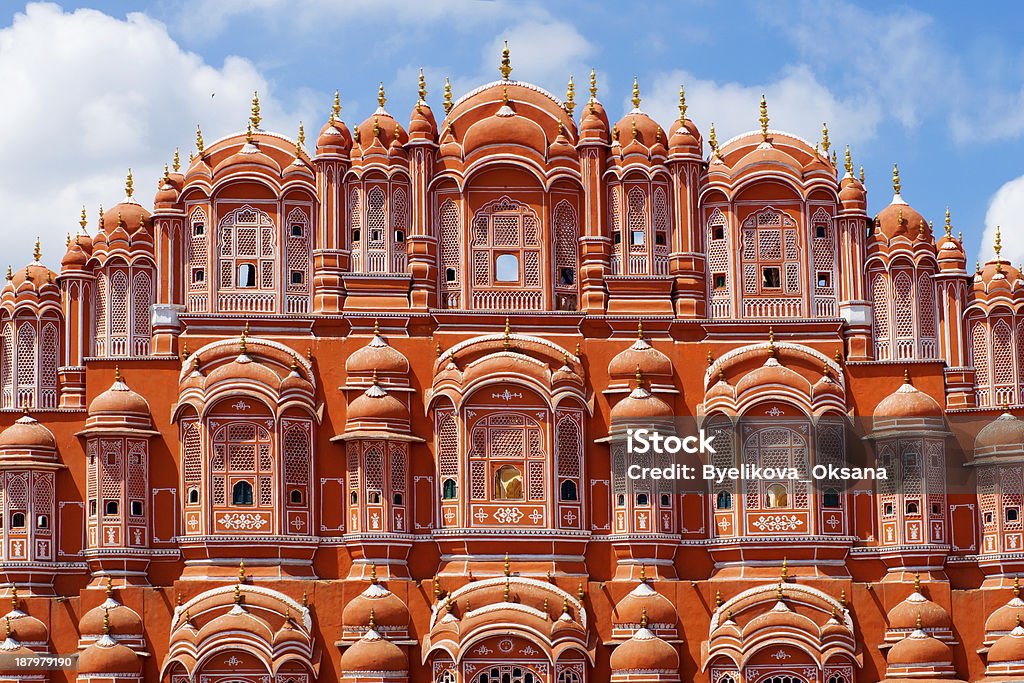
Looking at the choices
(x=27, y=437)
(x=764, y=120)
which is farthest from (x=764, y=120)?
(x=27, y=437)

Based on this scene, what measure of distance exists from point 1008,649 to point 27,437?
19.6 metres

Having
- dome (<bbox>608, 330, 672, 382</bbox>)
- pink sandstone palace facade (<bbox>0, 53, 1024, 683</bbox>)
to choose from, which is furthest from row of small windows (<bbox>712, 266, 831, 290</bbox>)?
dome (<bbox>608, 330, 672, 382</bbox>)

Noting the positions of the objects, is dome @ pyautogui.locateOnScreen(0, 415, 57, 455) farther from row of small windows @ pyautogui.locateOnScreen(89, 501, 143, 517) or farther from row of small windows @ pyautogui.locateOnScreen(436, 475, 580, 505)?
row of small windows @ pyautogui.locateOnScreen(436, 475, 580, 505)

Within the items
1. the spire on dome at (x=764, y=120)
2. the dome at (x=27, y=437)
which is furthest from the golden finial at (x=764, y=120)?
the dome at (x=27, y=437)

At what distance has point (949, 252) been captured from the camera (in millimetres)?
41500

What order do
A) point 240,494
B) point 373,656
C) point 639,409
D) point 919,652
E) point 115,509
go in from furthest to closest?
point 639,409 < point 240,494 < point 115,509 < point 919,652 < point 373,656

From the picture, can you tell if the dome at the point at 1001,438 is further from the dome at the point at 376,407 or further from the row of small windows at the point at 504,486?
the dome at the point at 376,407

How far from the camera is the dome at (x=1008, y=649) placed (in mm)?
37031

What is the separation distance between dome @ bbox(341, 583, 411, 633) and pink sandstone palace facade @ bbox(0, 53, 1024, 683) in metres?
0.07

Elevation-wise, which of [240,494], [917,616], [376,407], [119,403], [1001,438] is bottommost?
[917,616]

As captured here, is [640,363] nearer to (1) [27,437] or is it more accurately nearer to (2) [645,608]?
(2) [645,608]

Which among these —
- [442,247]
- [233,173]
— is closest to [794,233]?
[442,247]

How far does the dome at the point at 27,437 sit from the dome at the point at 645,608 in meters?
11.8

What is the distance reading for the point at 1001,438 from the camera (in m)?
38.8
